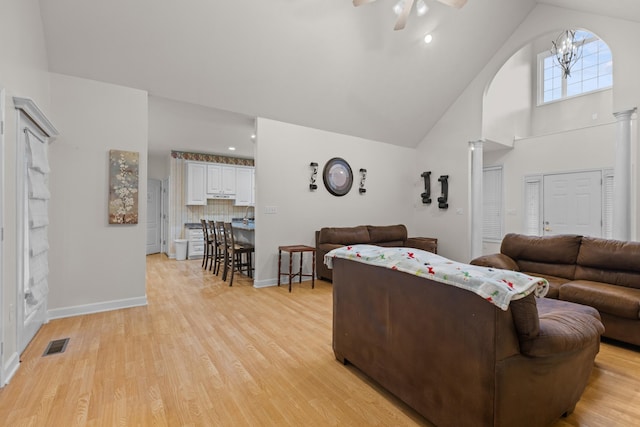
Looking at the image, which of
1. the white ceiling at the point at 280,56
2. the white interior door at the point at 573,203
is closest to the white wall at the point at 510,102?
the white ceiling at the point at 280,56

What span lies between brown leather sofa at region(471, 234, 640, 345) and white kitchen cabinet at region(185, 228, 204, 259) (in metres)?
6.27

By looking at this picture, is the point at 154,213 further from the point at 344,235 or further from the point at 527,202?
the point at 527,202

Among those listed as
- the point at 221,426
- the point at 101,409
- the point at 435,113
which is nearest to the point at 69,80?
the point at 101,409

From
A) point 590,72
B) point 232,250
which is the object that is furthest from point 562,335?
point 590,72

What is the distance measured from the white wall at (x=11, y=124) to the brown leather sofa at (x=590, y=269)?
4.35m

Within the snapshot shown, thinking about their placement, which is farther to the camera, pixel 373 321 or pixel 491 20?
pixel 491 20

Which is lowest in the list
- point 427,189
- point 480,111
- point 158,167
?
point 427,189

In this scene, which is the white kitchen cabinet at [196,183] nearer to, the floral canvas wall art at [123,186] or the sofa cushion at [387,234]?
the floral canvas wall art at [123,186]

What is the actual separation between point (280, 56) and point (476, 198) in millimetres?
4274

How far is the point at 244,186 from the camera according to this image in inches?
320

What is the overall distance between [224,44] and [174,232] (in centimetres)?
520

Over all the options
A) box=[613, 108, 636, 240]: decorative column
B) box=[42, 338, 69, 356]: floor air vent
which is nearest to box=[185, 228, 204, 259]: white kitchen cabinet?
box=[42, 338, 69, 356]: floor air vent

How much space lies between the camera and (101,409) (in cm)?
169

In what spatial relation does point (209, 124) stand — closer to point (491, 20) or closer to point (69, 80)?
point (69, 80)
